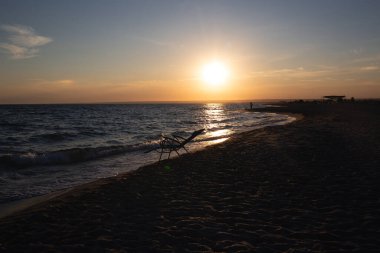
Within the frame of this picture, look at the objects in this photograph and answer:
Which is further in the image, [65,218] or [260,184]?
[260,184]

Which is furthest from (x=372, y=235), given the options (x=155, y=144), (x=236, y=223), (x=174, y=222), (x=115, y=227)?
(x=155, y=144)

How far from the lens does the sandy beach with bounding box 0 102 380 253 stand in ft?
15.7

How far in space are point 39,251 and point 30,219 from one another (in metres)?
1.70

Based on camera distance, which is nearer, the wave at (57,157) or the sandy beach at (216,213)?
the sandy beach at (216,213)

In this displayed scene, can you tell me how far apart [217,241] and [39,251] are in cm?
261

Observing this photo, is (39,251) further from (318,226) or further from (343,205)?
(343,205)

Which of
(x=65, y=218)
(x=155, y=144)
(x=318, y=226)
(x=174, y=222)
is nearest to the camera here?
(x=318, y=226)

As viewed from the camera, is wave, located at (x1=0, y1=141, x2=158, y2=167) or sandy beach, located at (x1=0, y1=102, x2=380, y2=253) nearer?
sandy beach, located at (x1=0, y1=102, x2=380, y2=253)

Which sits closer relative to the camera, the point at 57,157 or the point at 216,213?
the point at 216,213

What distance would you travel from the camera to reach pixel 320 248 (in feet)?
14.8

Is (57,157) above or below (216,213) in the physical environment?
below

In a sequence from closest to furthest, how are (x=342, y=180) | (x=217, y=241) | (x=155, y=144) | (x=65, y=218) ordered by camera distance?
(x=217, y=241), (x=65, y=218), (x=342, y=180), (x=155, y=144)

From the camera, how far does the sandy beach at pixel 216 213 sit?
4.79 meters

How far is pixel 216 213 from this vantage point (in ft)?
20.0
